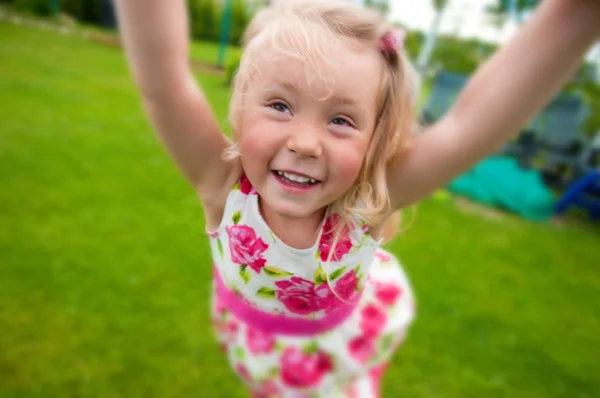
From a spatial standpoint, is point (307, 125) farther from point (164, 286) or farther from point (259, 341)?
point (164, 286)

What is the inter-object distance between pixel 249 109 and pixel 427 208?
14.3ft

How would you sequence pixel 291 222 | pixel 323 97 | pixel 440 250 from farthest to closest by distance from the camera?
pixel 440 250 < pixel 291 222 < pixel 323 97

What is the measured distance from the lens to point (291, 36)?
3.00 ft

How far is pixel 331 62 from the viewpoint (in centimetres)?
89

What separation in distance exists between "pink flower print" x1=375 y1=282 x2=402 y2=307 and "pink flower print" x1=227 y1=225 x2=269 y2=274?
47 cm

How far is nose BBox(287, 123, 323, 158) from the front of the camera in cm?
87

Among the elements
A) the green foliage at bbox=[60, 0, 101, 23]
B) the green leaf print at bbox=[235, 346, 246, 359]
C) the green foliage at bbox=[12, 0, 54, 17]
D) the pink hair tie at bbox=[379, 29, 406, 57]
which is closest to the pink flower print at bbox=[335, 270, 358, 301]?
the green leaf print at bbox=[235, 346, 246, 359]

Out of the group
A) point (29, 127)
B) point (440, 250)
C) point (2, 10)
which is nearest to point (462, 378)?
point (440, 250)

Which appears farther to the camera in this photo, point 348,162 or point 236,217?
point 236,217

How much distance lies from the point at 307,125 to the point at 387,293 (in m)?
0.75

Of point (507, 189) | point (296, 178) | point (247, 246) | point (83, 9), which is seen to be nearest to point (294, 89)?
point (296, 178)

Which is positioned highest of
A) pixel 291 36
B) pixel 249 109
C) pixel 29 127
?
pixel 291 36

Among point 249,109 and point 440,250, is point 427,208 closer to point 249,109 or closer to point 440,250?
point 440,250

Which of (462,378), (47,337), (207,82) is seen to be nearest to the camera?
(207,82)
